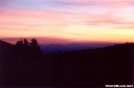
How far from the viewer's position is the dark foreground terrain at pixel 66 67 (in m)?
4.66

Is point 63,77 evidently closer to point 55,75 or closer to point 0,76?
point 55,75

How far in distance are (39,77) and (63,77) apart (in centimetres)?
31

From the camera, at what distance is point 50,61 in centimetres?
470

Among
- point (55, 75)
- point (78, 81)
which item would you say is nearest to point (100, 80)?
point (78, 81)

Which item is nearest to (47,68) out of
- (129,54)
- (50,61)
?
(50,61)

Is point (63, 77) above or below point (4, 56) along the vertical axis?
below

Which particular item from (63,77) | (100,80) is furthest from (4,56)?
(100,80)

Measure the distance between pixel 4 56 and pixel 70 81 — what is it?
36.0 inches

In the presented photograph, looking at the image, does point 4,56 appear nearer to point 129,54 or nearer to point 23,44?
point 23,44

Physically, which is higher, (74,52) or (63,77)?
(74,52)

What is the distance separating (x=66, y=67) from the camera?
469 cm

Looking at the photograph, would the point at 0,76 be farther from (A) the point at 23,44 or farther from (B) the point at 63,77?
(B) the point at 63,77

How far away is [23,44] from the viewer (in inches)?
185

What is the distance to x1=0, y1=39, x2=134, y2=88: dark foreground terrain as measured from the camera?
4656mm
